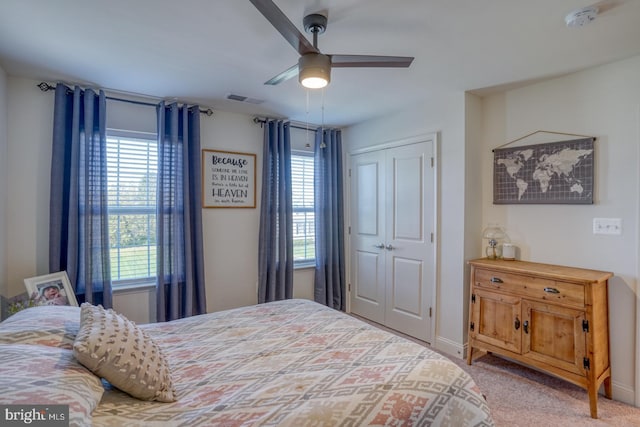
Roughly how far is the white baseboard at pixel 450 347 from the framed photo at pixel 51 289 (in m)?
3.24

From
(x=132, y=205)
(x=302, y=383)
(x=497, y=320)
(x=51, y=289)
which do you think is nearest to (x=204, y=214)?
(x=132, y=205)

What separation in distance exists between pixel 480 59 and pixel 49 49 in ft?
9.68

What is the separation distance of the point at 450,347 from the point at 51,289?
3.45m

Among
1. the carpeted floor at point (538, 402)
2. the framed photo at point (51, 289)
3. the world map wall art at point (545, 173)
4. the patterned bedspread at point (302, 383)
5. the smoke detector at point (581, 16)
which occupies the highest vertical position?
the smoke detector at point (581, 16)

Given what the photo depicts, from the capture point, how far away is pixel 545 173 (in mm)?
2699

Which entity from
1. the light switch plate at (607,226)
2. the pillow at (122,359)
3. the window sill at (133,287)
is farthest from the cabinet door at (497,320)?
the window sill at (133,287)

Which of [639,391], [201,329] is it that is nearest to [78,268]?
[201,329]

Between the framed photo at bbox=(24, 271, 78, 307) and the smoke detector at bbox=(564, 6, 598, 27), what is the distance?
3.84 metres

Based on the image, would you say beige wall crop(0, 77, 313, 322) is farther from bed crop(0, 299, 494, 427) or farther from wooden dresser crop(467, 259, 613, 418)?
wooden dresser crop(467, 259, 613, 418)

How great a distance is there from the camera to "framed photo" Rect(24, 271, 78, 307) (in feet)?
7.90

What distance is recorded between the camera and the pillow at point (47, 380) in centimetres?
89

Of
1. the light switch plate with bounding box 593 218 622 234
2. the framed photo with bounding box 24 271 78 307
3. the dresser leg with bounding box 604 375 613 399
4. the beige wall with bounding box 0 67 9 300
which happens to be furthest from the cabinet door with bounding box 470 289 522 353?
the beige wall with bounding box 0 67 9 300

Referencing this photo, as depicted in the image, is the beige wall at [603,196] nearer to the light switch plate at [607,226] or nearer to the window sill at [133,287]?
the light switch plate at [607,226]

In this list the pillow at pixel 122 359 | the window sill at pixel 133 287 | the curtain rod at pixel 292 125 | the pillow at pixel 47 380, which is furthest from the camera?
the curtain rod at pixel 292 125
